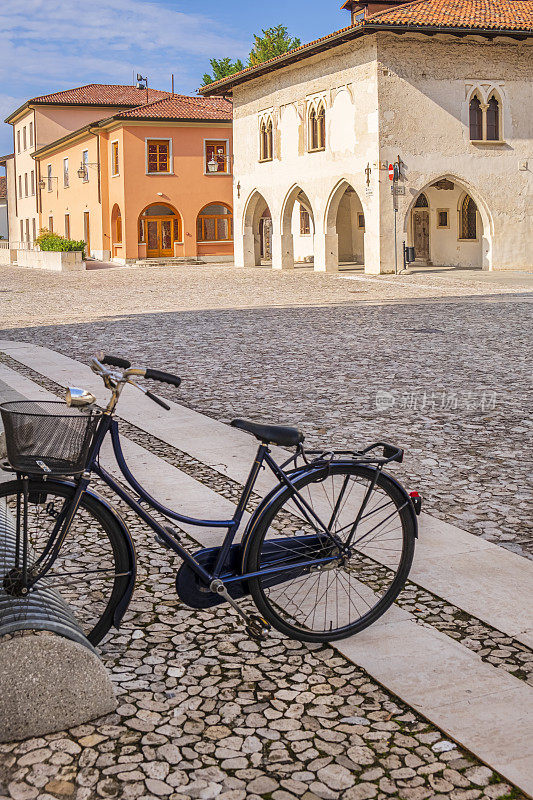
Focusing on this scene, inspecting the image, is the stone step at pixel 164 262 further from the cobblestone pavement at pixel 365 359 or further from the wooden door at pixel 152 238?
the cobblestone pavement at pixel 365 359

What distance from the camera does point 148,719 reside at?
329cm

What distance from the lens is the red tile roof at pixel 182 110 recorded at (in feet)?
148

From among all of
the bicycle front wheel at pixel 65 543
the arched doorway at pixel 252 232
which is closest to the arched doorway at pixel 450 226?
the arched doorway at pixel 252 232

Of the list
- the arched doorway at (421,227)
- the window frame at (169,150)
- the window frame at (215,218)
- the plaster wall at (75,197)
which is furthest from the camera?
the plaster wall at (75,197)

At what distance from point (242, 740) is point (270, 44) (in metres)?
66.9

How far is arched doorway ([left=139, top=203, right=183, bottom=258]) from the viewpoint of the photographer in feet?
152

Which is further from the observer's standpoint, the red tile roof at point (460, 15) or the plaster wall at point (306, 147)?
the plaster wall at point (306, 147)

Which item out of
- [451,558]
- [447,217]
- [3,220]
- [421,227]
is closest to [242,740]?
[451,558]

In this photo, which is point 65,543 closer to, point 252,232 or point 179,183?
point 252,232

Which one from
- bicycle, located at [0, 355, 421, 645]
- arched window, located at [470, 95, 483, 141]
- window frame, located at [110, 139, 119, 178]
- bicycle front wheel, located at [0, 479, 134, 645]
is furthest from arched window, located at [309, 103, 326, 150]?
bicycle front wheel, located at [0, 479, 134, 645]

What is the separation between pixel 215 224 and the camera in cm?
4762

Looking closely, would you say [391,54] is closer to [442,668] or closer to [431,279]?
[431,279]

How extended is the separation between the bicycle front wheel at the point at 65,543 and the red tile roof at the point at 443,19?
2748 cm

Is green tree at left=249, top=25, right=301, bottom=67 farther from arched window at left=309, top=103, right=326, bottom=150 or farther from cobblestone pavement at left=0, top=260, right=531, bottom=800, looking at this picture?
cobblestone pavement at left=0, top=260, right=531, bottom=800
